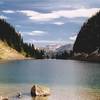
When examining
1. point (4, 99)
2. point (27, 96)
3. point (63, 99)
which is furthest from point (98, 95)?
point (4, 99)

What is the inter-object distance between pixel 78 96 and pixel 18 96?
12.0 meters

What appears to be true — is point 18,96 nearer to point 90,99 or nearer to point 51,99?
point 51,99

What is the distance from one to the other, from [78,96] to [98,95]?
4234mm

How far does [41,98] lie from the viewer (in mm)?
68938

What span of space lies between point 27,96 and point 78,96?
33.6ft

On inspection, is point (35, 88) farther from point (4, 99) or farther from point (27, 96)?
point (4, 99)

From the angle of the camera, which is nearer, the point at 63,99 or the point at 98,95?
the point at 63,99

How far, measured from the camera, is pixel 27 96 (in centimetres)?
7219

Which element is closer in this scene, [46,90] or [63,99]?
[63,99]

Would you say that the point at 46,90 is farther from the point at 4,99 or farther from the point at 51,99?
the point at 4,99

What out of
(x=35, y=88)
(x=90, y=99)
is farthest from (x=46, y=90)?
(x=90, y=99)

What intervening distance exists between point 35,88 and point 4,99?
25.4ft

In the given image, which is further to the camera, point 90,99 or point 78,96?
point 78,96

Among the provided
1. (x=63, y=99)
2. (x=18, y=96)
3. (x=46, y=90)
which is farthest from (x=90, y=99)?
(x=18, y=96)
